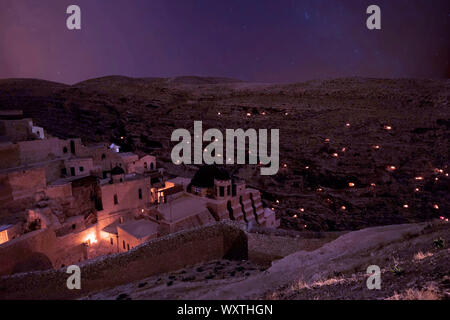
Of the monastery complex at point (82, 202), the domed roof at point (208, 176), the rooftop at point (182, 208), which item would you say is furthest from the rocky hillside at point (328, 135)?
the rooftop at point (182, 208)

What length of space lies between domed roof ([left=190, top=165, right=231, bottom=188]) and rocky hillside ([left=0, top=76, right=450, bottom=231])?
26.1ft

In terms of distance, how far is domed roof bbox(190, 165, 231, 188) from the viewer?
2002cm

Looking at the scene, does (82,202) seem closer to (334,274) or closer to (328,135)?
(334,274)

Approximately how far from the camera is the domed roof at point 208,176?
65.7ft

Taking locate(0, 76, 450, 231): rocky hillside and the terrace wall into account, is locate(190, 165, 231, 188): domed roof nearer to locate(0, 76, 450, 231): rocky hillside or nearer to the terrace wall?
the terrace wall

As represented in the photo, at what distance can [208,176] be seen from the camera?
20594 mm

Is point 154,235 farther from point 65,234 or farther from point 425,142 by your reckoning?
point 425,142

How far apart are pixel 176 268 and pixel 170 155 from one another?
22.0 m

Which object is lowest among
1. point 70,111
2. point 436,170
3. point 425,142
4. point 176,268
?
point 176,268

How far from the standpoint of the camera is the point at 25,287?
994 centimetres

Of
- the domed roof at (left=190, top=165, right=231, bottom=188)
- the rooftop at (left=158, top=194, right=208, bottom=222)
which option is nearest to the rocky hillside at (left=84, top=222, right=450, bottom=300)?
the rooftop at (left=158, top=194, right=208, bottom=222)

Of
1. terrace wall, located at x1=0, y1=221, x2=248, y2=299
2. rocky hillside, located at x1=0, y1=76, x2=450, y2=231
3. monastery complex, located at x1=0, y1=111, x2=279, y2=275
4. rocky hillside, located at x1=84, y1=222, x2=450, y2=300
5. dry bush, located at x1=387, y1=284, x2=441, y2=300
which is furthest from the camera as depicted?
rocky hillside, located at x1=0, y1=76, x2=450, y2=231
